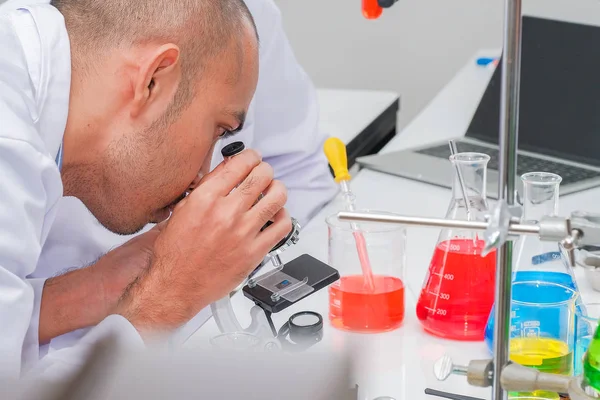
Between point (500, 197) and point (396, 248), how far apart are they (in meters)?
0.44

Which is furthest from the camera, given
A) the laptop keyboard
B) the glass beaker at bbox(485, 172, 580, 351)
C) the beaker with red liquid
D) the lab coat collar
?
the laptop keyboard

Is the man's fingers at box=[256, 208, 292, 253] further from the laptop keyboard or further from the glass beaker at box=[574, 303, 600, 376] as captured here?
the laptop keyboard

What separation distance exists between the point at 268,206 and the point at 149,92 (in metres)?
0.24

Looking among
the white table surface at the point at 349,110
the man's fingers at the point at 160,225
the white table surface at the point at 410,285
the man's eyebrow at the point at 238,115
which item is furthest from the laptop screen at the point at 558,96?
the man's fingers at the point at 160,225

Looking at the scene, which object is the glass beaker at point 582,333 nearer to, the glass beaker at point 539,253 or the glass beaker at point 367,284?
the glass beaker at point 539,253

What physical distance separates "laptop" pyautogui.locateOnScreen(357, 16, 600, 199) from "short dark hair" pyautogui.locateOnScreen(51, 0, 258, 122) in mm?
636

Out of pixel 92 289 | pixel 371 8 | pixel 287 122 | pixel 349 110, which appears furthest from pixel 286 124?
pixel 371 8

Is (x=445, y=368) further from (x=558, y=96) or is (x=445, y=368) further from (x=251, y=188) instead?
(x=558, y=96)

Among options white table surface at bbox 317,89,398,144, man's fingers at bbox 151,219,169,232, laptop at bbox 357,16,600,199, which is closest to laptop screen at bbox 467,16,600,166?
laptop at bbox 357,16,600,199

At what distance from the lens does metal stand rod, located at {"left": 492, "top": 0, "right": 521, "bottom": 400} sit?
2.08 ft

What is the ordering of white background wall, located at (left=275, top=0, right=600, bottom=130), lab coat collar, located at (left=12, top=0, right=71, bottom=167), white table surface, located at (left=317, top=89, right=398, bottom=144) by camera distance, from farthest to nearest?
white background wall, located at (left=275, top=0, right=600, bottom=130) < white table surface, located at (left=317, top=89, right=398, bottom=144) < lab coat collar, located at (left=12, top=0, right=71, bottom=167)

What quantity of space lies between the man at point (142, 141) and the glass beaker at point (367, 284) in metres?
0.14

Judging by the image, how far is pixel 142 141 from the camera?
3.96 ft

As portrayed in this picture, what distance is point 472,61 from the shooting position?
2613mm
